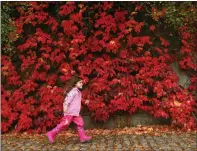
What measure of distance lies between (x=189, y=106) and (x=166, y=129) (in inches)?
28.9

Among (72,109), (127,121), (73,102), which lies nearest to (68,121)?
(72,109)

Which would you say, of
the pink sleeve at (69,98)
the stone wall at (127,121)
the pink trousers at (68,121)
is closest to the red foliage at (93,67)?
the stone wall at (127,121)

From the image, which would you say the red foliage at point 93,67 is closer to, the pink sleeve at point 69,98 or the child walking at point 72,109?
the child walking at point 72,109

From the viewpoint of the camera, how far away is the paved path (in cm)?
723

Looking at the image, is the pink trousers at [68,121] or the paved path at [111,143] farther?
the pink trousers at [68,121]

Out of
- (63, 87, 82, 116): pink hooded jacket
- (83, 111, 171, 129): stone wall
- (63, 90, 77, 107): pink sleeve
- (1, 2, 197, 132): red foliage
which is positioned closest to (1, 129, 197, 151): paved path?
(63, 87, 82, 116): pink hooded jacket

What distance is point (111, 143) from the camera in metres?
7.72

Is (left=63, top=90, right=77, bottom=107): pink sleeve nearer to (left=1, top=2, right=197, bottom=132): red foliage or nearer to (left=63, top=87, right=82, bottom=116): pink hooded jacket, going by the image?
(left=63, top=87, right=82, bottom=116): pink hooded jacket

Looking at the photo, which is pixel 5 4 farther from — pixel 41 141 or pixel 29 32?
pixel 41 141

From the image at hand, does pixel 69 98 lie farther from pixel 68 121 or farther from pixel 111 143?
pixel 111 143

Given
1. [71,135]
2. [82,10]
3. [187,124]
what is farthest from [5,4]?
[187,124]

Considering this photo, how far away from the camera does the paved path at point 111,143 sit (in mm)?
7232

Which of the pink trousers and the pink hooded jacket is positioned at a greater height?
the pink hooded jacket

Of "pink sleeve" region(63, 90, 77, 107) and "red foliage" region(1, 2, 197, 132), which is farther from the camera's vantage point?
"red foliage" region(1, 2, 197, 132)
